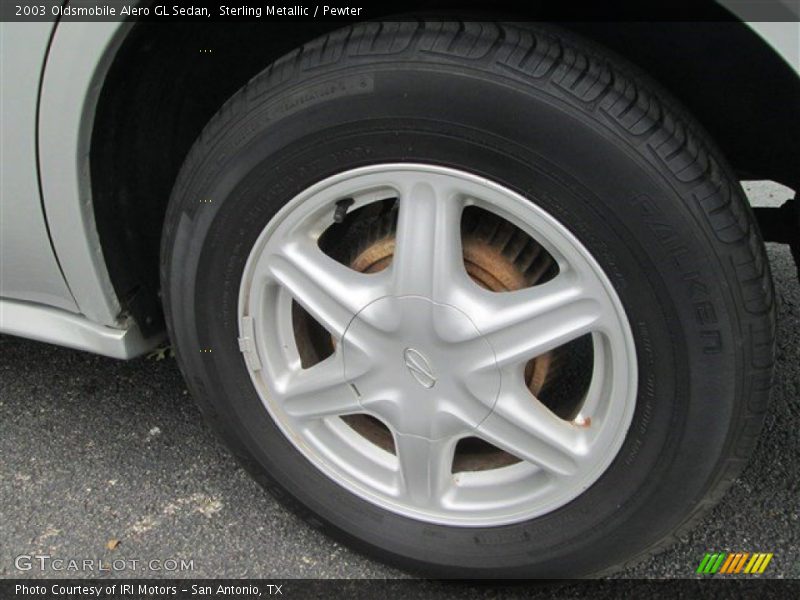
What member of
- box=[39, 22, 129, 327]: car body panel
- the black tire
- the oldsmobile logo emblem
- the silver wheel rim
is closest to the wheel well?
box=[39, 22, 129, 327]: car body panel

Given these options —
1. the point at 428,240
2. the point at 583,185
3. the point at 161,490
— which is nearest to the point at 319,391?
the point at 428,240

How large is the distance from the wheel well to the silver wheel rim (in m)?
0.34

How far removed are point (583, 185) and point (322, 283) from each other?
53cm

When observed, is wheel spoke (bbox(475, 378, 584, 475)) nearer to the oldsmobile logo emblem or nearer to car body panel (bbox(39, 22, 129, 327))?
the oldsmobile logo emblem

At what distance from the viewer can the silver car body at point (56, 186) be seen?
140cm

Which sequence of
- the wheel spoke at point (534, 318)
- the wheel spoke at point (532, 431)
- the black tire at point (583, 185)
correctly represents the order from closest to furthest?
the black tire at point (583, 185) → the wheel spoke at point (534, 318) → the wheel spoke at point (532, 431)

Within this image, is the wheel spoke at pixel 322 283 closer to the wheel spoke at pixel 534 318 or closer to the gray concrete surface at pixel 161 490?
the wheel spoke at pixel 534 318

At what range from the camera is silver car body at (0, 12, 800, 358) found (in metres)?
1.40

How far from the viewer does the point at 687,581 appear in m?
1.73

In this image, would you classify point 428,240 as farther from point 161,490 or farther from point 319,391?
point 161,490

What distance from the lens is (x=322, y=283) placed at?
156 centimetres

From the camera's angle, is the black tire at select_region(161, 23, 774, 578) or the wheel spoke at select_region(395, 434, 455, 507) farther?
the wheel spoke at select_region(395, 434, 455, 507)

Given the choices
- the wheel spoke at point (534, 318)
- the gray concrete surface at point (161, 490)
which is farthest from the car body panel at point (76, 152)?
the wheel spoke at point (534, 318)

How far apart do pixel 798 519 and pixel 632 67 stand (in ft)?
3.69
